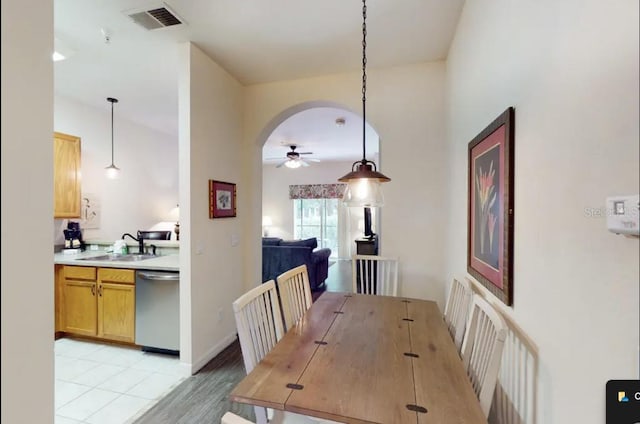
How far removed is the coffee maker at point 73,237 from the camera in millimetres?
3668

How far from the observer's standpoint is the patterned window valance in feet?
28.1

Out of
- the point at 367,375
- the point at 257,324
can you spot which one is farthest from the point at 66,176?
the point at 367,375

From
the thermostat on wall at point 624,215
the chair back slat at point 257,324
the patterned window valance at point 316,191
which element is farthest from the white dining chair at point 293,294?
the patterned window valance at point 316,191

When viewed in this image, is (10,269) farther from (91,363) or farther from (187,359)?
(91,363)

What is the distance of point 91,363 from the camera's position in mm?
2734

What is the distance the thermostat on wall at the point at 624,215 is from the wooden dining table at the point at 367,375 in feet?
2.31

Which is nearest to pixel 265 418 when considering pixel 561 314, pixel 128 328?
pixel 561 314

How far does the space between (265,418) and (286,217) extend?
306 inches

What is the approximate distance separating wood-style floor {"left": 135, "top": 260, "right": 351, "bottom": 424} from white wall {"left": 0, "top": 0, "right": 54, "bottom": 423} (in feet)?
3.63

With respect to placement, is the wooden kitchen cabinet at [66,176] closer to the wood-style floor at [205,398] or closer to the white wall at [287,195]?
the wood-style floor at [205,398]

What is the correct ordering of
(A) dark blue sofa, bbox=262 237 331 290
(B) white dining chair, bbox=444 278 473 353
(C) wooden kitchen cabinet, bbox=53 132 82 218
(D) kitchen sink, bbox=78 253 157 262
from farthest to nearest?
(A) dark blue sofa, bbox=262 237 331 290 → (C) wooden kitchen cabinet, bbox=53 132 82 218 → (D) kitchen sink, bbox=78 253 157 262 → (B) white dining chair, bbox=444 278 473 353

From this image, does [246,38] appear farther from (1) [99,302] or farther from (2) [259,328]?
(1) [99,302]

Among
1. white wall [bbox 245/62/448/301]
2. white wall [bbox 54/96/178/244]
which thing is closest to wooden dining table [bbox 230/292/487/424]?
white wall [bbox 245/62/448/301]

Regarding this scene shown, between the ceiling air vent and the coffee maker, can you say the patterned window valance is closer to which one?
the coffee maker
